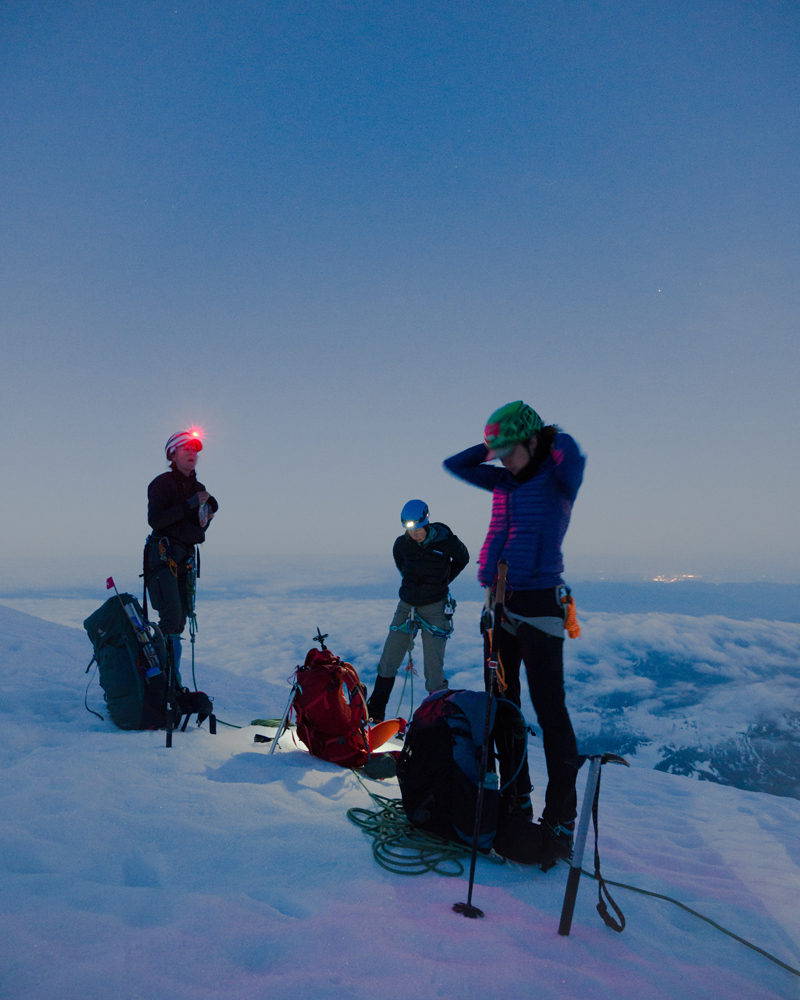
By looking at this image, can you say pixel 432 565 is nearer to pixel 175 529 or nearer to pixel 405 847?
pixel 175 529

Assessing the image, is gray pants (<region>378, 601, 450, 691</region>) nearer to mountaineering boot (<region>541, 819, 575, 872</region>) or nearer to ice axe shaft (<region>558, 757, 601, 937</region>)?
mountaineering boot (<region>541, 819, 575, 872</region>)

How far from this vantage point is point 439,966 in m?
1.92

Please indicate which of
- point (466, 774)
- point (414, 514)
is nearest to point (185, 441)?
point (414, 514)

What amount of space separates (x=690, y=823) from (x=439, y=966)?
3985 millimetres

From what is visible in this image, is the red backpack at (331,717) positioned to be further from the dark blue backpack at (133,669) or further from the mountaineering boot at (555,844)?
the mountaineering boot at (555,844)

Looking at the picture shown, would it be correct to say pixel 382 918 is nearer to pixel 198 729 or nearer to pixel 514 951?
pixel 514 951

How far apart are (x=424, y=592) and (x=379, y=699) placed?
1349 millimetres

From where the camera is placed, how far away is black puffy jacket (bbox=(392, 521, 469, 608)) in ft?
19.2

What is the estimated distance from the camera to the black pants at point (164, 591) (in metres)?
5.21

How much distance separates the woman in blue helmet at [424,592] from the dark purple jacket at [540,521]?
102 inches

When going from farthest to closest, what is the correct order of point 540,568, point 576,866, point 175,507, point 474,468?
point 175,507
point 474,468
point 540,568
point 576,866

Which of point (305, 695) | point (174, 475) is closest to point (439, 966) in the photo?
point (305, 695)

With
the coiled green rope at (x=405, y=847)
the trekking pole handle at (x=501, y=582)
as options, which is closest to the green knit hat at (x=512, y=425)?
the trekking pole handle at (x=501, y=582)

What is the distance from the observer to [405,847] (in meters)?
2.93
